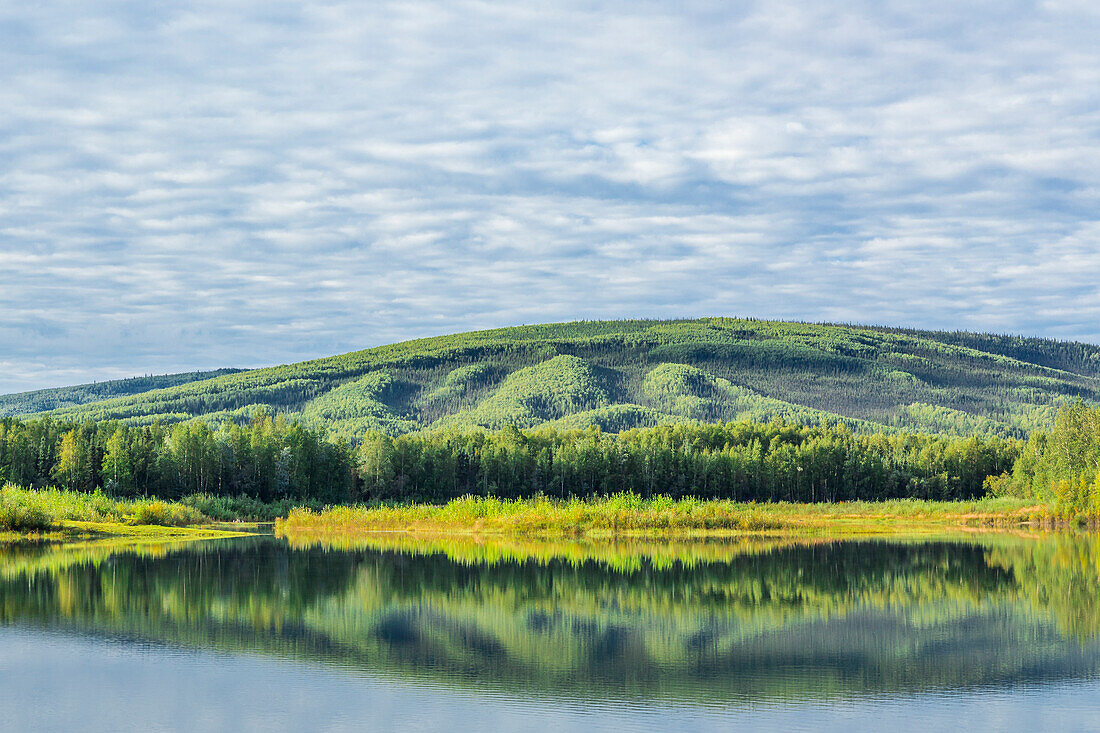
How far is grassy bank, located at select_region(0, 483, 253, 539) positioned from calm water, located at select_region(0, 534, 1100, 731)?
22.0 metres

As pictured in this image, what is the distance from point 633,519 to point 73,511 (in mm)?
40462

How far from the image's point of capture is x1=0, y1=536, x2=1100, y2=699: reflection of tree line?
23500 millimetres

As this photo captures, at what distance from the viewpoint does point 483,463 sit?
403ft

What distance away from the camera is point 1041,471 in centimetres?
10912

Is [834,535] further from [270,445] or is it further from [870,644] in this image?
[270,445]

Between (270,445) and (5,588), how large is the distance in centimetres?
7370

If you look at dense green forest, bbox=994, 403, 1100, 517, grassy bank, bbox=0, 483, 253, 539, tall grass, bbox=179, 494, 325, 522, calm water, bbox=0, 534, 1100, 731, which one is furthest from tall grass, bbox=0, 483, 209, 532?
dense green forest, bbox=994, 403, 1100, 517

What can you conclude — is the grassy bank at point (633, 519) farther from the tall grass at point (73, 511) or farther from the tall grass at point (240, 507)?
the tall grass at point (73, 511)

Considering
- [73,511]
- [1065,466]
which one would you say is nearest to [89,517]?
[73,511]

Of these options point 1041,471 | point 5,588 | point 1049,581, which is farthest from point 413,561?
point 1041,471

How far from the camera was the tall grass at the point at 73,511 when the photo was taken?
218ft

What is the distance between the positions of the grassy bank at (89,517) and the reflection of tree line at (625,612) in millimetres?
14805

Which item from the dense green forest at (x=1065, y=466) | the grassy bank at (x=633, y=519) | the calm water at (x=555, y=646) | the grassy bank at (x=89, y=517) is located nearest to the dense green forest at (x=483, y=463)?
the dense green forest at (x=1065, y=466)

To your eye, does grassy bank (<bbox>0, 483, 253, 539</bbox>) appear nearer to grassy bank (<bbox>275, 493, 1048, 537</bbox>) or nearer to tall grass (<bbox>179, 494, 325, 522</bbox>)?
tall grass (<bbox>179, 494, 325, 522</bbox>)
